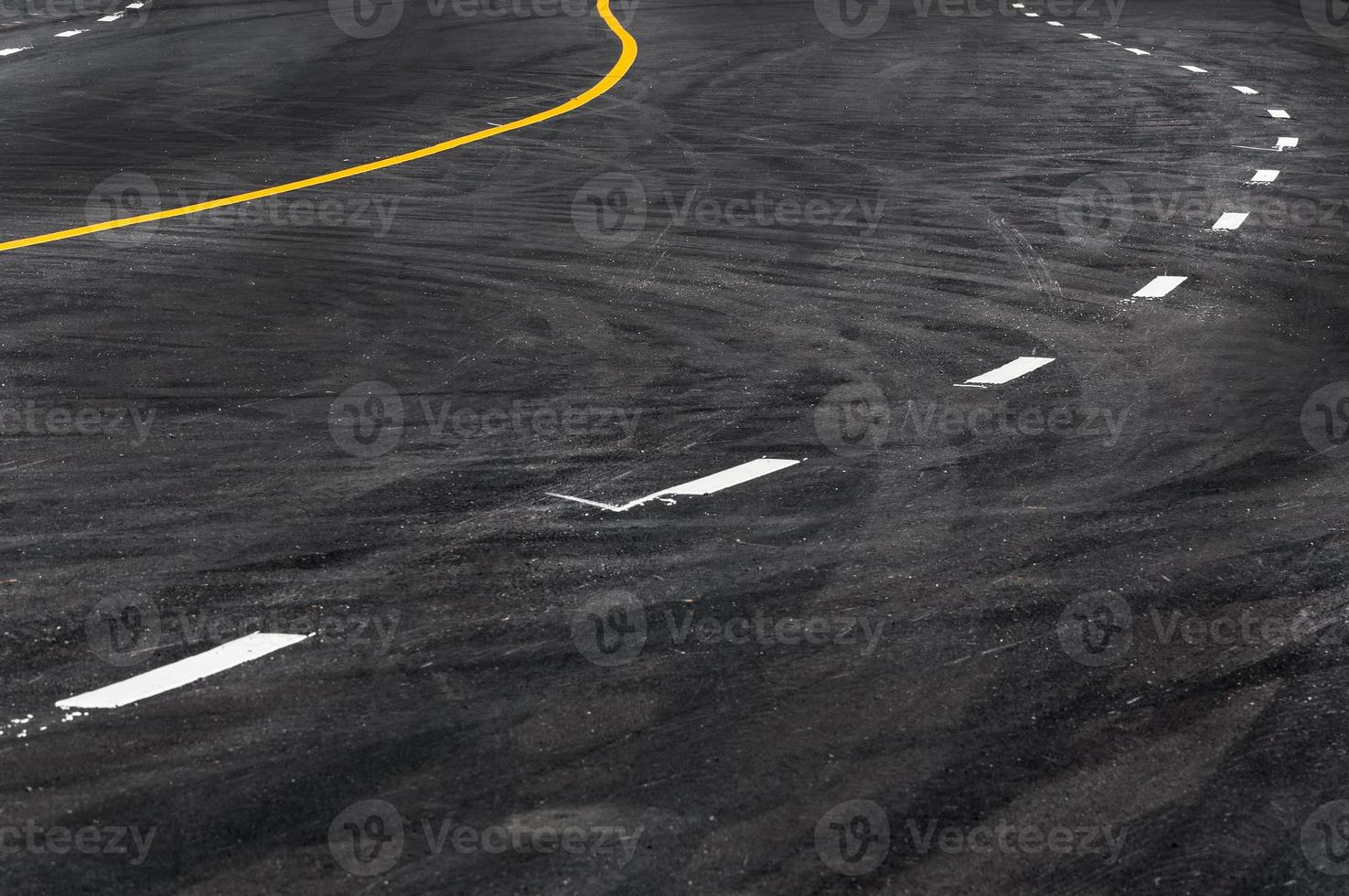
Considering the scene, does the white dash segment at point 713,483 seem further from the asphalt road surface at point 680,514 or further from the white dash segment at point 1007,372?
the white dash segment at point 1007,372

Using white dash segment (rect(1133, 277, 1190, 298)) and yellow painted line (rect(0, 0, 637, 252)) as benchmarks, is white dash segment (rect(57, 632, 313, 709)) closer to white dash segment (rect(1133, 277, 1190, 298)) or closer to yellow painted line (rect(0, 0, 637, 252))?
white dash segment (rect(1133, 277, 1190, 298))

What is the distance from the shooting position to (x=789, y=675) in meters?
6.00

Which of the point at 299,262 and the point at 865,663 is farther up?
the point at 299,262

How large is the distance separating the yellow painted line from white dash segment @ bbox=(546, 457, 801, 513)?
650 centimetres

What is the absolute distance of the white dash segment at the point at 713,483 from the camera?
24.6 ft

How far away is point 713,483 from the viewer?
7.70 m

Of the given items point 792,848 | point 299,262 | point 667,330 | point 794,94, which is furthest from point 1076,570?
point 794,94

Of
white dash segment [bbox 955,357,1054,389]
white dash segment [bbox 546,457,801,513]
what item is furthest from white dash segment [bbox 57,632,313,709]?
white dash segment [bbox 955,357,1054,389]

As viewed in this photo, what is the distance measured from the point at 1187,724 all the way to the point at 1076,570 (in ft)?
4.05

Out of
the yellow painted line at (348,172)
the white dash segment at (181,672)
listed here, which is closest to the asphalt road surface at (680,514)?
the white dash segment at (181,672)

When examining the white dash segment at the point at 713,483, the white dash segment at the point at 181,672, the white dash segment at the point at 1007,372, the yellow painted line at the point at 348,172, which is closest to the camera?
the white dash segment at the point at 181,672

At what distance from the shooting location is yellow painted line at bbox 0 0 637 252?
1239cm

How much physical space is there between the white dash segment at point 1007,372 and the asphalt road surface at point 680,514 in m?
0.10

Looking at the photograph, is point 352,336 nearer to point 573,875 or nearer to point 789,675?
point 789,675
